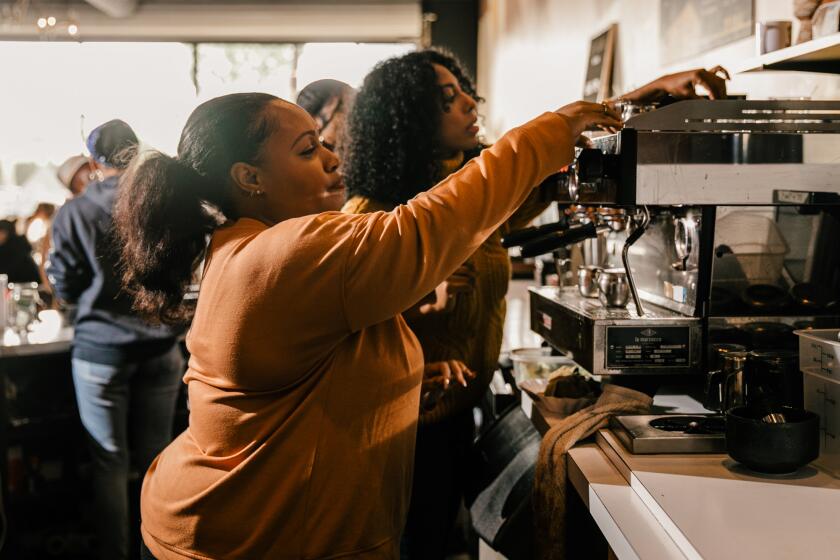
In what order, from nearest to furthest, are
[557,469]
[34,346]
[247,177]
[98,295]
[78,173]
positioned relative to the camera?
[247,177]
[557,469]
[98,295]
[34,346]
[78,173]

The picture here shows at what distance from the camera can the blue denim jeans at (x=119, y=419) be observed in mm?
2670

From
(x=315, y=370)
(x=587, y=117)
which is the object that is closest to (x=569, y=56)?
(x=587, y=117)

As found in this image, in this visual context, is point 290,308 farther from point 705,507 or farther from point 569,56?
point 569,56

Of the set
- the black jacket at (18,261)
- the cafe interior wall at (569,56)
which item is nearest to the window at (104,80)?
the cafe interior wall at (569,56)

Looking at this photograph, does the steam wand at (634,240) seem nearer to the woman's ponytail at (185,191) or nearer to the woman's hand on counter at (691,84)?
the woman's hand on counter at (691,84)

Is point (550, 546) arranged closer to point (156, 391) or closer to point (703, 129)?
point (703, 129)

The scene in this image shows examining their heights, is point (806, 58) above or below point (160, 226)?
above

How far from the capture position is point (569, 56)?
4898mm

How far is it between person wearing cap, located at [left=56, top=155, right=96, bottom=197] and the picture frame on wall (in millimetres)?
2395

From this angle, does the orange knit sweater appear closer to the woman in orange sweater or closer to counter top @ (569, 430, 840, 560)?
the woman in orange sweater

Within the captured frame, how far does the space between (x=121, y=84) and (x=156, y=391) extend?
6804 mm

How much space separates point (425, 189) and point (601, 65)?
2354mm

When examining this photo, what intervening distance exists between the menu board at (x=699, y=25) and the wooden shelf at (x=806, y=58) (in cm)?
71

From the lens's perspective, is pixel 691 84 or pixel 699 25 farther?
pixel 699 25
